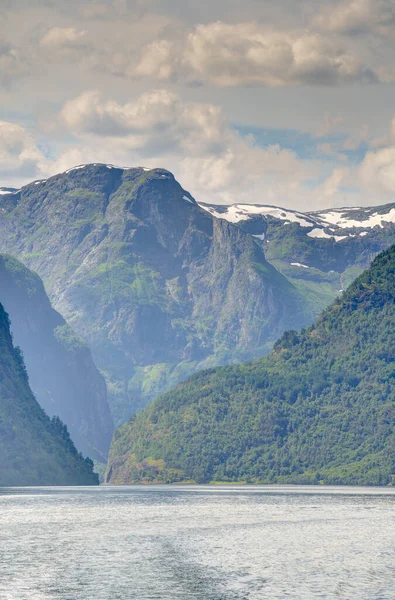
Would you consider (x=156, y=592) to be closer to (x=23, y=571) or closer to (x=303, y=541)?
(x=23, y=571)

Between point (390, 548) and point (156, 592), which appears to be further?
point (390, 548)

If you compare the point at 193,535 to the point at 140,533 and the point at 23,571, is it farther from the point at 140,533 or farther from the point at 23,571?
the point at 23,571

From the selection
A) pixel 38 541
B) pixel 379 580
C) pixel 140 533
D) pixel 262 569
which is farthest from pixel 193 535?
pixel 379 580

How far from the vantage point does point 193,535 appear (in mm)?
194125

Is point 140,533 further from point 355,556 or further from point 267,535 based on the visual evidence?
point 355,556

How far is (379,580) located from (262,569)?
1643 cm

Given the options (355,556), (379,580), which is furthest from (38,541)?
(379,580)

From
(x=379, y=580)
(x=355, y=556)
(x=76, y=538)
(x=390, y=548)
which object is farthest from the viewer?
(x=76, y=538)

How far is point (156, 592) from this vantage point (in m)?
127

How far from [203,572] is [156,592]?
56.5ft

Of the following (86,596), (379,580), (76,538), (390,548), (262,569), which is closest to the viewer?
(86,596)

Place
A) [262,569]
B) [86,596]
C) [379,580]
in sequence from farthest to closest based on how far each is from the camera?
[262,569]
[379,580]
[86,596]

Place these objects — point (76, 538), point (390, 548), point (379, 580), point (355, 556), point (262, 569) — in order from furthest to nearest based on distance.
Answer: point (76, 538) → point (390, 548) → point (355, 556) → point (262, 569) → point (379, 580)

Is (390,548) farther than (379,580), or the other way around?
(390,548)
